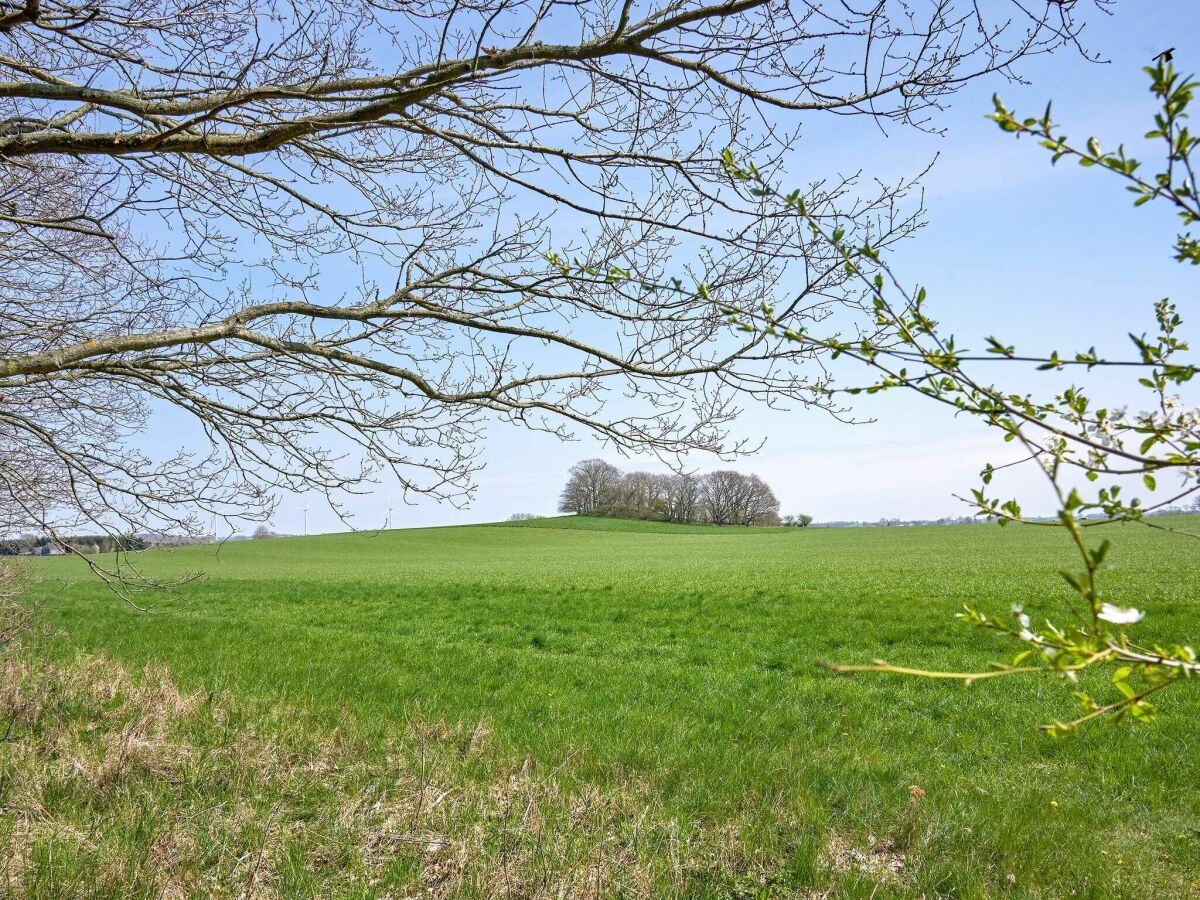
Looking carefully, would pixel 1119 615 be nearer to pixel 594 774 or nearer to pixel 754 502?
pixel 594 774

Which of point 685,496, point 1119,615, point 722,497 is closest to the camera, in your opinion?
point 1119,615

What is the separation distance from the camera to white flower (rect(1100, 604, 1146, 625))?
1.06 m

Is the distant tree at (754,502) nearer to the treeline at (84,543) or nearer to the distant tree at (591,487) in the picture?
the distant tree at (591,487)

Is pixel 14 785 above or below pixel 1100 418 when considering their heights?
below

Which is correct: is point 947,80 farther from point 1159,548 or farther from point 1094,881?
point 1159,548

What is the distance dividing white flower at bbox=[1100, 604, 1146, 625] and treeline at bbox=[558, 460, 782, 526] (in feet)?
243

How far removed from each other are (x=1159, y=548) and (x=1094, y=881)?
28544 millimetres

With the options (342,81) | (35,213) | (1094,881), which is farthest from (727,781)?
(35,213)

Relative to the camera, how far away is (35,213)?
6.96m

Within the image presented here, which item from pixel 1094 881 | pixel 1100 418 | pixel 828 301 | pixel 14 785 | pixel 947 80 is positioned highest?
pixel 947 80

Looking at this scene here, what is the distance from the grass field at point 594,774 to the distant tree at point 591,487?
6524 centimetres

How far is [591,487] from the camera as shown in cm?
8031

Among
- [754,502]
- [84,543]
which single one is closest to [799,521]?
[754,502]

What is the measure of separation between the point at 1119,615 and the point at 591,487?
79314 mm
